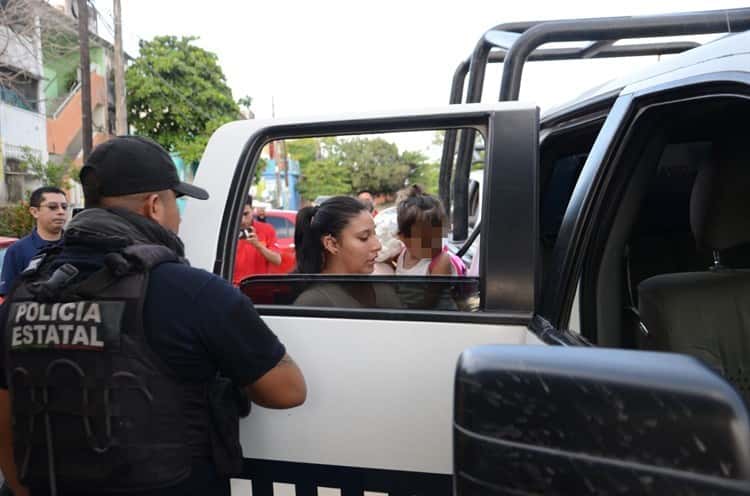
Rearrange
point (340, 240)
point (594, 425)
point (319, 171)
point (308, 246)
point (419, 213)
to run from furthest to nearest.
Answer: point (319, 171), point (419, 213), point (308, 246), point (340, 240), point (594, 425)

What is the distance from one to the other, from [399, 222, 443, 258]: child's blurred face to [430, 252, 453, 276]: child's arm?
0.11 ft

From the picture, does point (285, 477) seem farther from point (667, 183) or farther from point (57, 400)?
point (667, 183)

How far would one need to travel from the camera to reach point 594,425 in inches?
29.8

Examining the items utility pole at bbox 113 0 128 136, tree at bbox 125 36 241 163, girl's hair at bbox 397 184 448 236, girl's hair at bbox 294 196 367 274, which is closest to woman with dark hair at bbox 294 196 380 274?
girl's hair at bbox 294 196 367 274

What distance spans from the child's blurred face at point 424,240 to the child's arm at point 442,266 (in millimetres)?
34

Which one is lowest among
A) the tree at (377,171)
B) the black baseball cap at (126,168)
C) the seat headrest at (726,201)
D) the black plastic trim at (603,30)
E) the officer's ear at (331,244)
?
the officer's ear at (331,244)

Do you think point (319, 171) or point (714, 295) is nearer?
point (714, 295)

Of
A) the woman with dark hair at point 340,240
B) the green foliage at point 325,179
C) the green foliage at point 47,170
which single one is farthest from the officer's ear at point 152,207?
the green foliage at point 325,179

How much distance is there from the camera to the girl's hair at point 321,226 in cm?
238

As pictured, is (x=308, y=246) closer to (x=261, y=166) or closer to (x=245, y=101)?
(x=261, y=166)

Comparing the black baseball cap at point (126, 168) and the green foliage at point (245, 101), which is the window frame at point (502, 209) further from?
the green foliage at point (245, 101)

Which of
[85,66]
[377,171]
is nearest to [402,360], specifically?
[85,66]

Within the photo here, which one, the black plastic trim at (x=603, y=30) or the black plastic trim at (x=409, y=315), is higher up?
the black plastic trim at (x=603, y=30)

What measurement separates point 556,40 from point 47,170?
17589 millimetres
